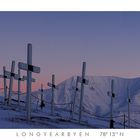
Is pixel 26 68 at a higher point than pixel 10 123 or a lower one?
higher
